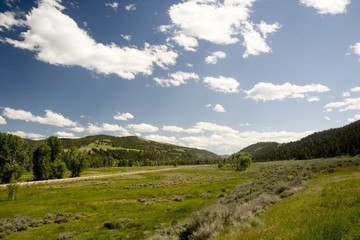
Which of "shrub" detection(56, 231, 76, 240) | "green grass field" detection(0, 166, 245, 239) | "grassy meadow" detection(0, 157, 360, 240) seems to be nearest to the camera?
"grassy meadow" detection(0, 157, 360, 240)

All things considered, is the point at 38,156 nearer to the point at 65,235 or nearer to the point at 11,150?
the point at 11,150

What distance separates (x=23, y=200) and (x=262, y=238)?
5305cm

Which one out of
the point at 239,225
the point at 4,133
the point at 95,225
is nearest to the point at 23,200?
the point at 95,225

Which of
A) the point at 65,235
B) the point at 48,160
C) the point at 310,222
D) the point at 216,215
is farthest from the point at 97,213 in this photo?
the point at 48,160

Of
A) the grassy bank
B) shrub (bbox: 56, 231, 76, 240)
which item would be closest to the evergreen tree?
shrub (bbox: 56, 231, 76, 240)

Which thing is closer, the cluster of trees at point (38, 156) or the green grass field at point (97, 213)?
the green grass field at point (97, 213)

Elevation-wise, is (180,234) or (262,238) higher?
(262,238)

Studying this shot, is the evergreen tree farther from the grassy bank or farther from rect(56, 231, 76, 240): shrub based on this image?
the grassy bank

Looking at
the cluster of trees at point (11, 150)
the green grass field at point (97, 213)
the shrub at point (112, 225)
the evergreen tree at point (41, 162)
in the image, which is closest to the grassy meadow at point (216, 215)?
the green grass field at point (97, 213)

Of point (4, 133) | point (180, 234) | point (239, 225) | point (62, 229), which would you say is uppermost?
point (4, 133)

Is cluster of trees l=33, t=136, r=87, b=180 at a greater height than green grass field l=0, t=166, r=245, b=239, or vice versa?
cluster of trees l=33, t=136, r=87, b=180

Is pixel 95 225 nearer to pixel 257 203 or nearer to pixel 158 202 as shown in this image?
pixel 158 202

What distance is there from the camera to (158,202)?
47125 millimetres

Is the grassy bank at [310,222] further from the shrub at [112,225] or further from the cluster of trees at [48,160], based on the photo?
the cluster of trees at [48,160]
